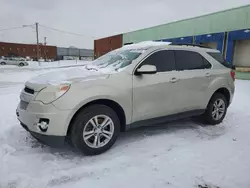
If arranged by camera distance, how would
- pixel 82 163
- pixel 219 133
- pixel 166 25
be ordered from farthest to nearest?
pixel 166 25 < pixel 219 133 < pixel 82 163

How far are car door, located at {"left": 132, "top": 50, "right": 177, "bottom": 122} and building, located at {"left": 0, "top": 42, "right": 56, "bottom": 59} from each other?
179 ft

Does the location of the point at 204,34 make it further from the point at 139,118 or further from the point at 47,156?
the point at 47,156

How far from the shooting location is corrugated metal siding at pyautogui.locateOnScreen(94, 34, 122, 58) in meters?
31.2

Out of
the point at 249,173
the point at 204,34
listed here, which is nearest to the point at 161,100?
the point at 249,173

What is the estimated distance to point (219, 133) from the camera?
4.45 metres

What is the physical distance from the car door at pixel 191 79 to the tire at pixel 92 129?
4.78 feet

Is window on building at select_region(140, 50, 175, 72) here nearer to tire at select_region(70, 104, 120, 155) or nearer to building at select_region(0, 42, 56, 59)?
tire at select_region(70, 104, 120, 155)

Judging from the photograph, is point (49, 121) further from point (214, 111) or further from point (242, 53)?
point (242, 53)

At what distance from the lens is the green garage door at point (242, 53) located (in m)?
15.4

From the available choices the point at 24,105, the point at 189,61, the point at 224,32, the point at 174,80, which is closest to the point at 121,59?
the point at 174,80

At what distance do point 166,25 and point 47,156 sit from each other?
2002 cm

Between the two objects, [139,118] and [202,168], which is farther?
[139,118]

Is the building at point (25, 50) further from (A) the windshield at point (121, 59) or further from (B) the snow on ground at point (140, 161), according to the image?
(B) the snow on ground at point (140, 161)

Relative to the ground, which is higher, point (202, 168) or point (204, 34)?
point (204, 34)
